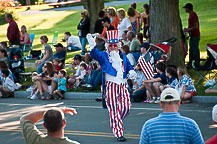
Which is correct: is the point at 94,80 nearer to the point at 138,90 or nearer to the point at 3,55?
the point at 138,90

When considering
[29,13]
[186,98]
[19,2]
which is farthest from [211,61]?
[19,2]

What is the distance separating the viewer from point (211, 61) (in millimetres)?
14695

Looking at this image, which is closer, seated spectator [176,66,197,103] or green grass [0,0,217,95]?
seated spectator [176,66,197,103]

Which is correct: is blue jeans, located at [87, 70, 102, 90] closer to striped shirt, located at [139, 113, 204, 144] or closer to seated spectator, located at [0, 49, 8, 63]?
seated spectator, located at [0, 49, 8, 63]

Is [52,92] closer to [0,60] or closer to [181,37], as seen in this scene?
[0,60]

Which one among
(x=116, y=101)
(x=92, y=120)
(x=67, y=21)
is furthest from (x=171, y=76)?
(x=67, y=21)

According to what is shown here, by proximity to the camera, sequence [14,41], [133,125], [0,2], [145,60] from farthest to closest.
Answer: [0,2] → [14,41] → [145,60] → [133,125]

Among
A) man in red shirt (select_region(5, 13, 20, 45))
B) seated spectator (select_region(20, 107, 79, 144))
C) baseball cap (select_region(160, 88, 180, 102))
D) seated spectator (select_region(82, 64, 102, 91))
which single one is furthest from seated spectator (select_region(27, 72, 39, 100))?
seated spectator (select_region(20, 107, 79, 144))

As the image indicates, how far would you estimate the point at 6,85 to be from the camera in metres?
17.3

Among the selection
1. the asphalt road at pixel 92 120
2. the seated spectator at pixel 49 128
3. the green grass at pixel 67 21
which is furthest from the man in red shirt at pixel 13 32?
the seated spectator at pixel 49 128

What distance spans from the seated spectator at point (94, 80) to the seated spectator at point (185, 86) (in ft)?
10.8

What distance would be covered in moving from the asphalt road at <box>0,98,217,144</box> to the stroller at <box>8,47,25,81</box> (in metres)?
3.60

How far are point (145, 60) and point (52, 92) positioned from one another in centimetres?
339

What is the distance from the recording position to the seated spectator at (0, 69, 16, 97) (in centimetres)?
1716
